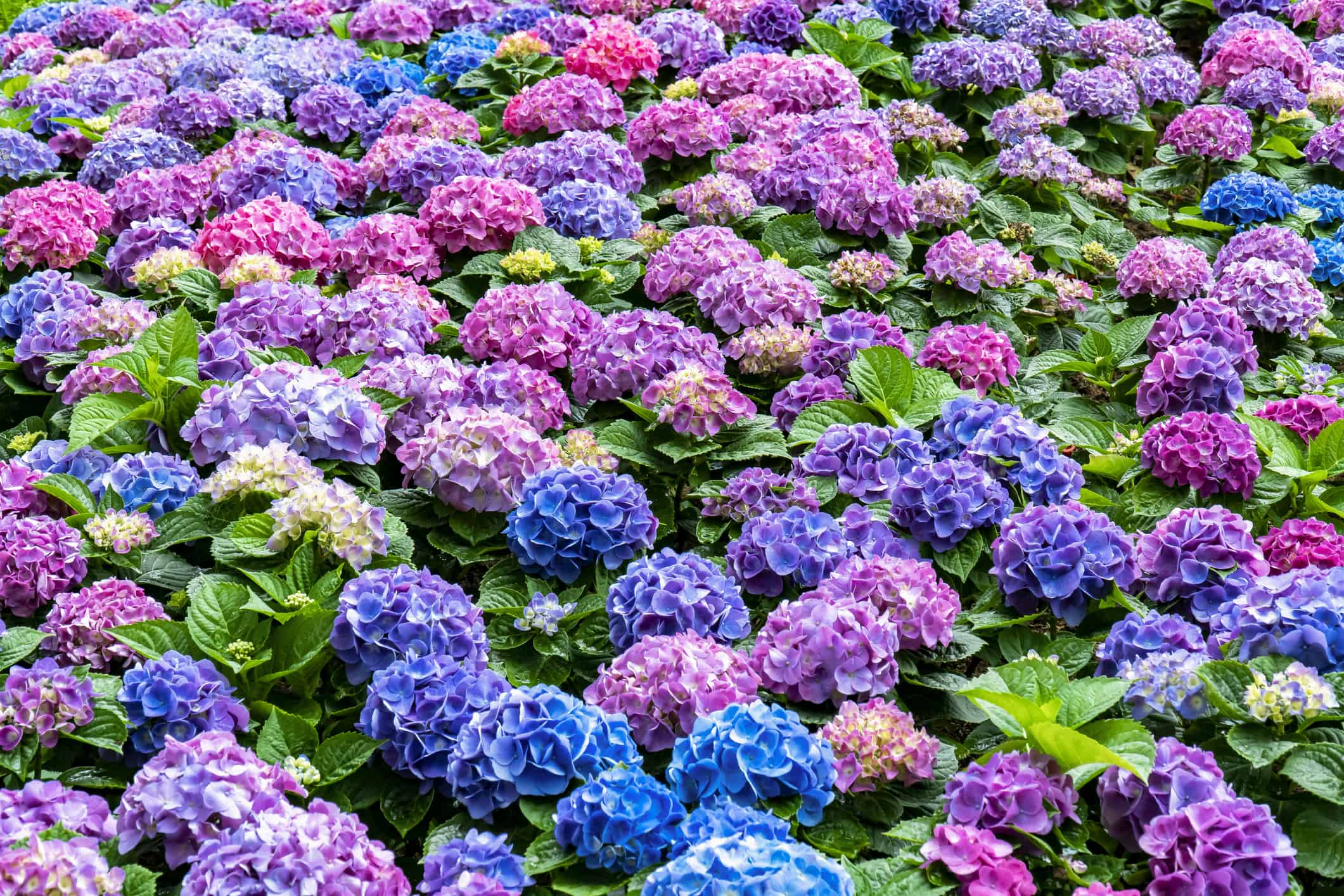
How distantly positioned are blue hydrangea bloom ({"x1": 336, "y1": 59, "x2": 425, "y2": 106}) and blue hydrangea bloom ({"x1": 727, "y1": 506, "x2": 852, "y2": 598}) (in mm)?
4215

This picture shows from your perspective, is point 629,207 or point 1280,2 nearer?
point 629,207

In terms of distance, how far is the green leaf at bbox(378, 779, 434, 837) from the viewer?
2855mm

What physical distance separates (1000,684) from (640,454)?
4.63 feet

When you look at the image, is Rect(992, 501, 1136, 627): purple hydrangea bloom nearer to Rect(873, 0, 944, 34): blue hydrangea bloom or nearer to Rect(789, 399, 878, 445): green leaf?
Rect(789, 399, 878, 445): green leaf

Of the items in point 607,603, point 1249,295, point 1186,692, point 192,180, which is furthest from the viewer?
point 192,180

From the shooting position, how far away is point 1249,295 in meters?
4.55

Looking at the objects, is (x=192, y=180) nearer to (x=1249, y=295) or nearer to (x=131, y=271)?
(x=131, y=271)

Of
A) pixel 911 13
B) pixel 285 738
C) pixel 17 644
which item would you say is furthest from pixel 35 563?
pixel 911 13

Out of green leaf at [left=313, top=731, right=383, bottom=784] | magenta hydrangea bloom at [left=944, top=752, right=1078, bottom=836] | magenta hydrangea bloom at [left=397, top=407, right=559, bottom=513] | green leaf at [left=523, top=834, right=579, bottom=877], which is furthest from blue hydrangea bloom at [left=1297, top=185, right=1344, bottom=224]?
green leaf at [left=313, top=731, right=383, bottom=784]

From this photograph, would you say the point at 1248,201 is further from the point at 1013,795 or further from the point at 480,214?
the point at 1013,795

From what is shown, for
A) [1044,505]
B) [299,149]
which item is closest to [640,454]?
[1044,505]

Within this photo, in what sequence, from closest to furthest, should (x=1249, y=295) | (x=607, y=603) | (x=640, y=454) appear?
(x=607, y=603), (x=640, y=454), (x=1249, y=295)

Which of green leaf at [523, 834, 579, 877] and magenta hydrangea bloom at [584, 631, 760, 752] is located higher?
magenta hydrangea bloom at [584, 631, 760, 752]

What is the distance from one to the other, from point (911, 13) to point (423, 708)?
17.8 ft
